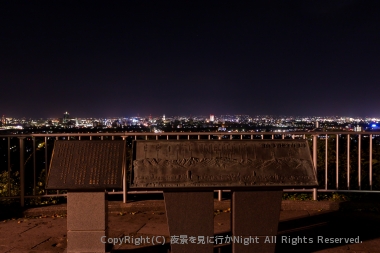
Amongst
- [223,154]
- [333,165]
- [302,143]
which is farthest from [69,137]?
[333,165]

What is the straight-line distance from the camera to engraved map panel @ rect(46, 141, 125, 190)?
4766mm

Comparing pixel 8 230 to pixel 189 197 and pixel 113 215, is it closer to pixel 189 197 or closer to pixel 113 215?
pixel 113 215

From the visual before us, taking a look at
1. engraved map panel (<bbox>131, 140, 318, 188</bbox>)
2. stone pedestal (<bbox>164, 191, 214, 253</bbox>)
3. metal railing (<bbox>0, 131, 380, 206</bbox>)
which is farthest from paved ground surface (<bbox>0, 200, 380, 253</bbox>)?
engraved map panel (<bbox>131, 140, 318, 188</bbox>)

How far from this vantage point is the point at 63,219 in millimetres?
7246

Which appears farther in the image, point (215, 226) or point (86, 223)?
point (215, 226)

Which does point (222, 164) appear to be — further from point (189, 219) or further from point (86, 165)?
point (86, 165)

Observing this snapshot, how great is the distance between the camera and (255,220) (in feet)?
15.5

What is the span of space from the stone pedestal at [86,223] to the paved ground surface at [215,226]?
0.75m

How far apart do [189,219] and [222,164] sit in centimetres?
81

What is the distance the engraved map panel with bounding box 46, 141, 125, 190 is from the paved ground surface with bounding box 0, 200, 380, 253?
4.17 feet

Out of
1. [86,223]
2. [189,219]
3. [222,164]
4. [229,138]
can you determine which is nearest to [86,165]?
[86,223]

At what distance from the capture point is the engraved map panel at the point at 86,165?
4766mm

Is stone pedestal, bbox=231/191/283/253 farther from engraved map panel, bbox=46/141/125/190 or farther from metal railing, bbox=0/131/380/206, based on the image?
metal railing, bbox=0/131/380/206

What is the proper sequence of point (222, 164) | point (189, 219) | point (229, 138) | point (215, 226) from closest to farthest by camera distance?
point (189, 219), point (222, 164), point (215, 226), point (229, 138)
